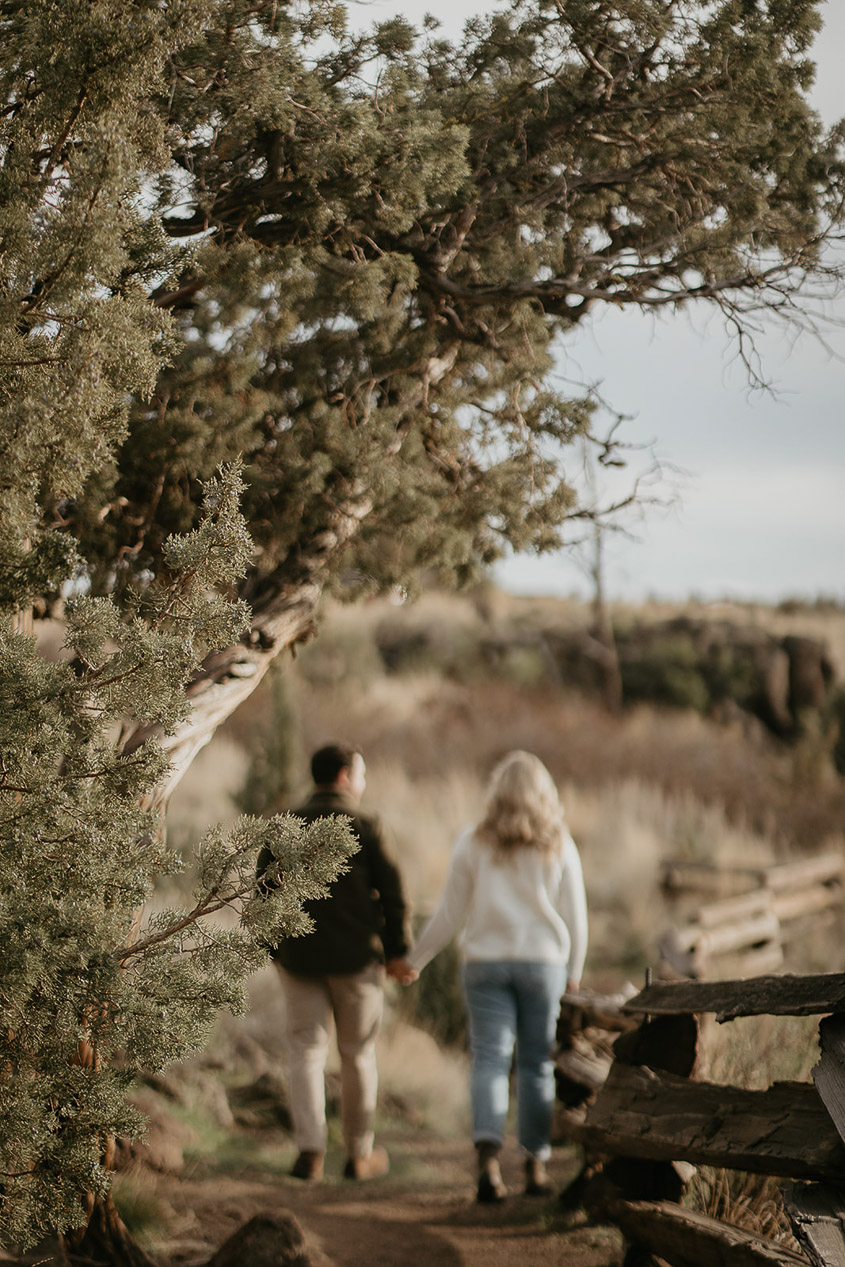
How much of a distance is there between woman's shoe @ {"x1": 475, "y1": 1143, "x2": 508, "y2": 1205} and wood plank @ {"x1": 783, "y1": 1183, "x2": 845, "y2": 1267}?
245 centimetres

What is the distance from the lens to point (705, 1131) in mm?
3977

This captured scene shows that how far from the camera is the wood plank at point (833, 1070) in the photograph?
132 inches

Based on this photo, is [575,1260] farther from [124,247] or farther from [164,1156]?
[124,247]

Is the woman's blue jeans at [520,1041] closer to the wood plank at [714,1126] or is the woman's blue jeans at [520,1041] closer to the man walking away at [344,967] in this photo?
the man walking away at [344,967]

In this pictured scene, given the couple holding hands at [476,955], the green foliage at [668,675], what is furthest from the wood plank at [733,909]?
the green foliage at [668,675]

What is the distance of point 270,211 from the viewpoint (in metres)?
4.38

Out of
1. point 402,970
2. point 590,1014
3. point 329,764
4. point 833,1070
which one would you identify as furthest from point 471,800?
point 833,1070

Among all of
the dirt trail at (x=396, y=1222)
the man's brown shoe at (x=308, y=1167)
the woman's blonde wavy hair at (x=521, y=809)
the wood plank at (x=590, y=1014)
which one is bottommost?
the dirt trail at (x=396, y=1222)

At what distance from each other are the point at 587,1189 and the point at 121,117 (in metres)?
4.67

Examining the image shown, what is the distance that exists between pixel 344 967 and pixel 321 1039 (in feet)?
1.48

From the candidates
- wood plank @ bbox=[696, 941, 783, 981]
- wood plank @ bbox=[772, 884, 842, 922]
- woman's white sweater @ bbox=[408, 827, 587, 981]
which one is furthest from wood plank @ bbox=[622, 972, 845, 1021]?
wood plank @ bbox=[772, 884, 842, 922]

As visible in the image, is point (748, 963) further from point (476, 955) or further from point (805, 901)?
point (476, 955)

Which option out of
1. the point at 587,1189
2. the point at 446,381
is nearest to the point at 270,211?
the point at 446,381

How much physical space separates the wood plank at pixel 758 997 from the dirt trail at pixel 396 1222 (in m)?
1.36
